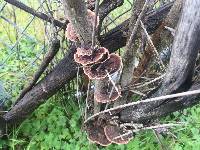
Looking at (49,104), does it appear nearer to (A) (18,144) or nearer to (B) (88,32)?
(A) (18,144)

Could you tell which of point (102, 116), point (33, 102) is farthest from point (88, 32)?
point (33, 102)

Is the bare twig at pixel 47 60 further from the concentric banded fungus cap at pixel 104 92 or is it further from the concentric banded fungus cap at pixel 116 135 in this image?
the concentric banded fungus cap at pixel 116 135

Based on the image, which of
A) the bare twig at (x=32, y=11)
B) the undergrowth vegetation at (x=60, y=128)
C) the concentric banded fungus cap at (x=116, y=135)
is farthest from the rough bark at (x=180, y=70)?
the bare twig at (x=32, y=11)

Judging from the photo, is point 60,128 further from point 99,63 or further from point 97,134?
point 99,63

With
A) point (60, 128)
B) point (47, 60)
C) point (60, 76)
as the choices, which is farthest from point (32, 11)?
point (60, 128)

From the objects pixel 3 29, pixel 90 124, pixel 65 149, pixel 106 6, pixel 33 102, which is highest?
pixel 3 29

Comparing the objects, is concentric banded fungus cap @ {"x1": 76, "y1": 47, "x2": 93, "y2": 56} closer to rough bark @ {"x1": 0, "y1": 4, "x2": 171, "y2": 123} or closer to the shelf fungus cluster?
the shelf fungus cluster

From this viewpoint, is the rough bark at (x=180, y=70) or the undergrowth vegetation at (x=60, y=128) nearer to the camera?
the rough bark at (x=180, y=70)
